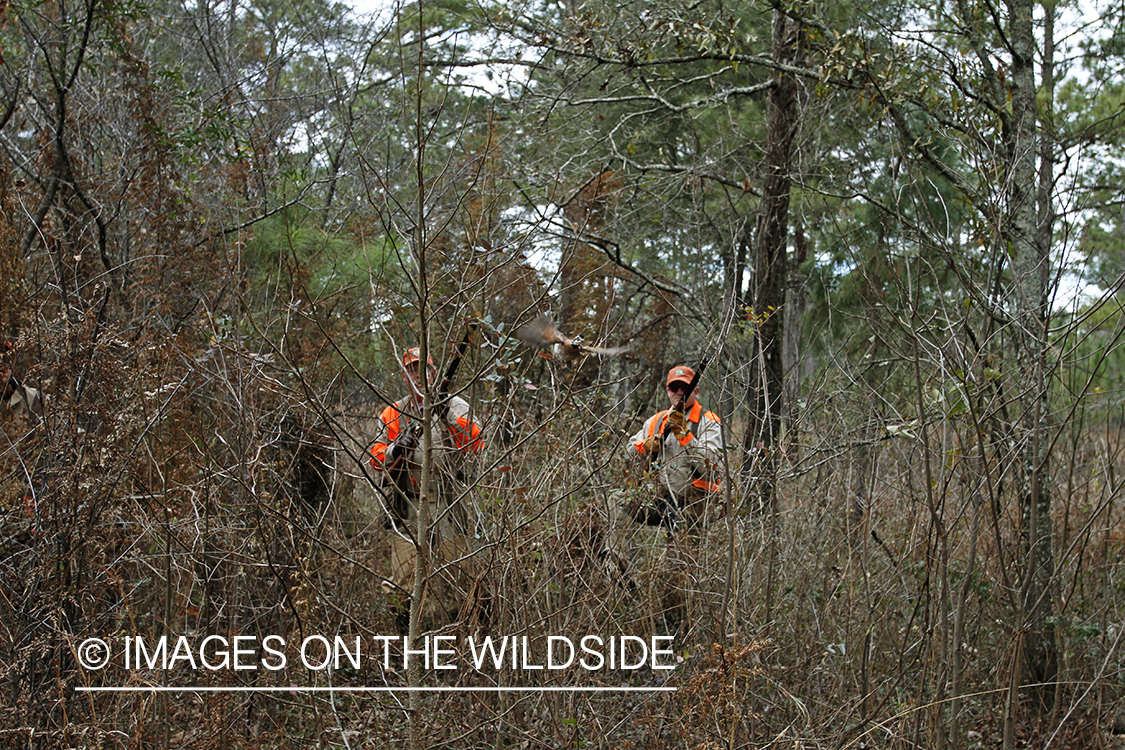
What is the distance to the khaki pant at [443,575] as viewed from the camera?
284 centimetres

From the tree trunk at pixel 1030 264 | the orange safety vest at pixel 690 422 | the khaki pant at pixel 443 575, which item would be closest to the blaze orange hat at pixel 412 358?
the khaki pant at pixel 443 575

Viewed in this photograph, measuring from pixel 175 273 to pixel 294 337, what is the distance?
0.82 metres

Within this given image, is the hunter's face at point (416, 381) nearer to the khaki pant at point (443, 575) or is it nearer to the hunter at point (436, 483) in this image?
the hunter at point (436, 483)

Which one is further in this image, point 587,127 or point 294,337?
point 587,127

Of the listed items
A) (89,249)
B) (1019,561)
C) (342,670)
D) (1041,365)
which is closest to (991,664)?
(1019,561)

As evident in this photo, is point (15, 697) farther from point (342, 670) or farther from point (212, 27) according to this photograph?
point (212, 27)

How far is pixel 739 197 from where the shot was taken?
37.8ft

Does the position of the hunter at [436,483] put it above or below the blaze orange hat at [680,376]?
below

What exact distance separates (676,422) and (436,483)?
4.74 ft

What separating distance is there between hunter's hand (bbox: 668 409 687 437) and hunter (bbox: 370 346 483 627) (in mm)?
1144

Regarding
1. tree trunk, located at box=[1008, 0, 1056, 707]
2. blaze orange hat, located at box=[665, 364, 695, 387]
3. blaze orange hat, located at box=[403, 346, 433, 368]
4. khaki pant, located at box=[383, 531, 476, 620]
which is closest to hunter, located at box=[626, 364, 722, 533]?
blaze orange hat, located at box=[665, 364, 695, 387]

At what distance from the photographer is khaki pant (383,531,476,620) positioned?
2.84m

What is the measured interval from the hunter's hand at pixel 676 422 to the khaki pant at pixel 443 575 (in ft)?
4.23

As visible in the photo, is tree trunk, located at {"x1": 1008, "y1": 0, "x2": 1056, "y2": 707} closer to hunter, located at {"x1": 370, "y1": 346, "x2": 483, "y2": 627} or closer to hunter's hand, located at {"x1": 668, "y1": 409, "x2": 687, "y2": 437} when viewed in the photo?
hunter's hand, located at {"x1": 668, "y1": 409, "x2": 687, "y2": 437}
